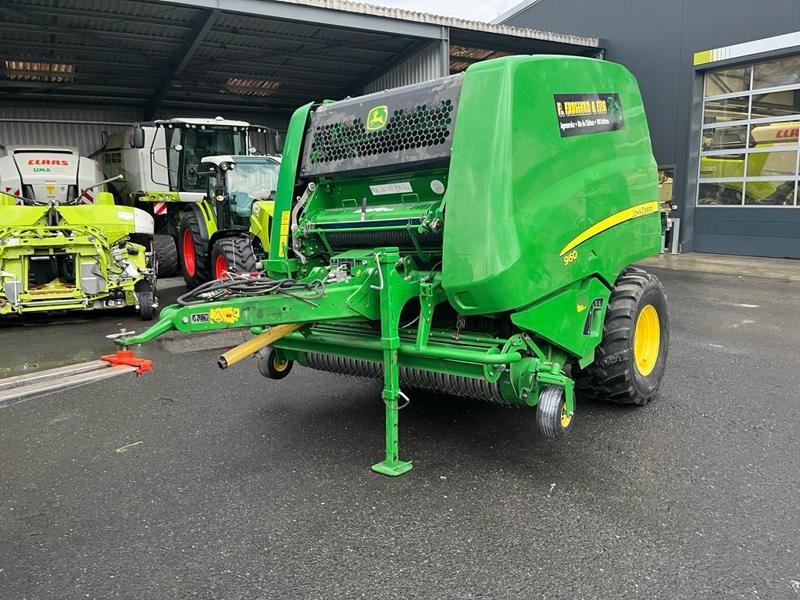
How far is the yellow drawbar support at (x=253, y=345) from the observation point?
11.2 feet

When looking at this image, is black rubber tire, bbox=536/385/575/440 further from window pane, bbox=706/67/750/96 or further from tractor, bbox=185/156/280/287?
window pane, bbox=706/67/750/96

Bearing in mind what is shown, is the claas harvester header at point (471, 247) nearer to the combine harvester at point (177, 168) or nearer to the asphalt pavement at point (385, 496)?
the asphalt pavement at point (385, 496)

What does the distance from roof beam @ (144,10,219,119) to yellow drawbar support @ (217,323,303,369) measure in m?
10.8

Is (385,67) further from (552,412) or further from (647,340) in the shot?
(552,412)

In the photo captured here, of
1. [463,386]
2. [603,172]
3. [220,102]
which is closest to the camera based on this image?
[463,386]

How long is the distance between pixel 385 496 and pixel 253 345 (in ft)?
3.43

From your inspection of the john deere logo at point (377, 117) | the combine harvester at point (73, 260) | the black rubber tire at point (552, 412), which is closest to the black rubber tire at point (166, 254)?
the combine harvester at point (73, 260)

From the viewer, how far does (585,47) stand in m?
17.1

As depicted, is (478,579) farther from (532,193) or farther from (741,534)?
(532,193)

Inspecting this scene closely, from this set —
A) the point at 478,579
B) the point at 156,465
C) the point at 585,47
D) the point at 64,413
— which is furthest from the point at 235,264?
the point at 585,47

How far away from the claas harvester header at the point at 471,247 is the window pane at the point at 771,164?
11.2 meters

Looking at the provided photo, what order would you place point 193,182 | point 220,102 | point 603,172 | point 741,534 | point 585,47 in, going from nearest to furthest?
point 741,534 < point 603,172 < point 193,182 < point 585,47 < point 220,102

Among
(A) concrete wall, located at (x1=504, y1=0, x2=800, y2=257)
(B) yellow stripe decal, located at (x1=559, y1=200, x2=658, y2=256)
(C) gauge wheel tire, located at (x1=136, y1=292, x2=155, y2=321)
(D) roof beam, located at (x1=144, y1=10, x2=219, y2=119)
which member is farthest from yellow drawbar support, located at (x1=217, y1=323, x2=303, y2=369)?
(A) concrete wall, located at (x1=504, y1=0, x2=800, y2=257)

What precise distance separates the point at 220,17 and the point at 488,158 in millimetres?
12131
